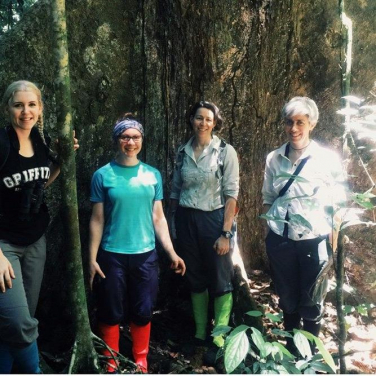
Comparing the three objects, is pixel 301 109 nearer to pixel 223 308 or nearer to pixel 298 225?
pixel 298 225

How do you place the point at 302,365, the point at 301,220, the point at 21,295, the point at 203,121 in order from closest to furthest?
the point at 302,365 < the point at 301,220 < the point at 21,295 < the point at 203,121

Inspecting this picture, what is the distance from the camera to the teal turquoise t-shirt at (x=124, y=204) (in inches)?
151

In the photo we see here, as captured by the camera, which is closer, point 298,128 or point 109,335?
point 298,128

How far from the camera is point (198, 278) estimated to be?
4477 mm

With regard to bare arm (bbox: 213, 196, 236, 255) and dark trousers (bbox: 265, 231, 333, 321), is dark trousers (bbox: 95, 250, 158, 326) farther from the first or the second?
dark trousers (bbox: 265, 231, 333, 321)

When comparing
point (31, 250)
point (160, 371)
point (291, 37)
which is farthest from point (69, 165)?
point (291, 37)

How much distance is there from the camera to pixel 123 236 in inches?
152

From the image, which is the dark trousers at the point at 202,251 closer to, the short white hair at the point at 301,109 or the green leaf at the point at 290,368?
the short white hair at the point at 301,109

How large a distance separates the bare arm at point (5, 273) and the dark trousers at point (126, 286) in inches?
36.5

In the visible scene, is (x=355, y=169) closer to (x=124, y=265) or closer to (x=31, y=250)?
(x=124, y=265)

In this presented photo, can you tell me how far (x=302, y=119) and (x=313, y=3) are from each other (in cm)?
217

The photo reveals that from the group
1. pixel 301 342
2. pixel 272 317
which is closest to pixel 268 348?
pixel 301 342

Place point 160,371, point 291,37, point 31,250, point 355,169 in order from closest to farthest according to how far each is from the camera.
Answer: point 31,250
point 160,371
point 291,37
point 355,169

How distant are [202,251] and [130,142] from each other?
4.11ft
